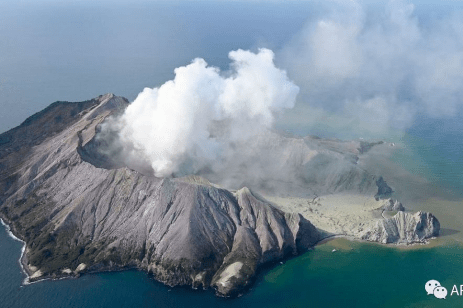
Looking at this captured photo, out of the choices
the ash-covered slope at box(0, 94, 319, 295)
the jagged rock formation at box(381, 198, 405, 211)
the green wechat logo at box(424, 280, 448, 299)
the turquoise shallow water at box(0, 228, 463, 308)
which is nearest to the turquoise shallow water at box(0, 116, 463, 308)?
the turquoise shallow water at box(0, 228, 463, 308)

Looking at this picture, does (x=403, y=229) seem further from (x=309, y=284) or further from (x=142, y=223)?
(x=142, y=223)

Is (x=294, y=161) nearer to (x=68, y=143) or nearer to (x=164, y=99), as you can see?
(x=164, y=99)

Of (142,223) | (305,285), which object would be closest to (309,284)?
(305,285)

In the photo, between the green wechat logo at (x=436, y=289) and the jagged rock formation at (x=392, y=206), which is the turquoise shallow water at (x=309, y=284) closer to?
the green wechat logo at (x=436, y=289)

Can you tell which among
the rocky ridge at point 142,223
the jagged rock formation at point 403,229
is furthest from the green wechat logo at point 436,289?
the rocky ridge at point 142,223

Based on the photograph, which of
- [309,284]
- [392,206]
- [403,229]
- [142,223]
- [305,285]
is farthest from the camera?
[392,206]
